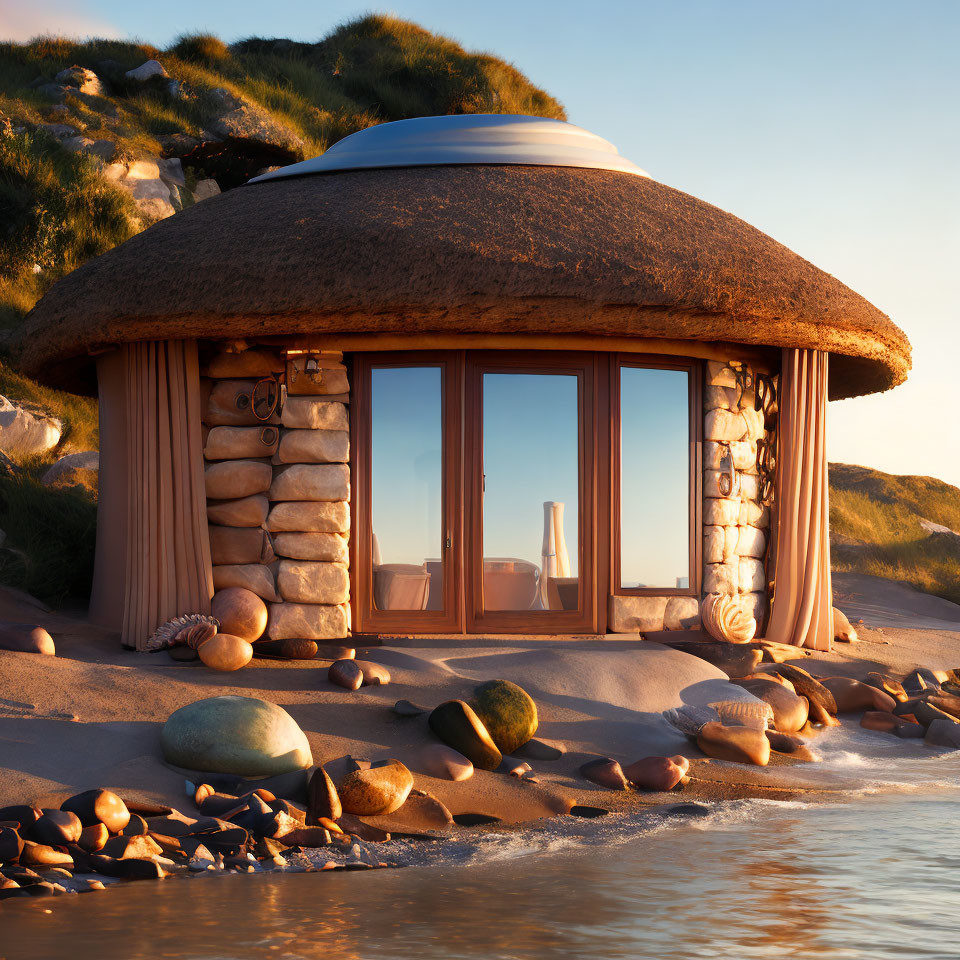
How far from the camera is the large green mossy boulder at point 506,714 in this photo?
5.44 meters

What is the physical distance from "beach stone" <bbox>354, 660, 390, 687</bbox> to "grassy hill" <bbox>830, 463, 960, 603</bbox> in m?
10.8

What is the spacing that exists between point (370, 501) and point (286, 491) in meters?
0.57

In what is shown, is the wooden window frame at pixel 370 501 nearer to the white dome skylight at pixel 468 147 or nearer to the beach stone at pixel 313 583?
the beach stone at pixel 313 583

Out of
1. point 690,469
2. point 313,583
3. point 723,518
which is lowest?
point 313,583

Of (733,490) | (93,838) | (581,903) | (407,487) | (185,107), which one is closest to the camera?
(581,903)

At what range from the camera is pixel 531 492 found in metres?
7.25

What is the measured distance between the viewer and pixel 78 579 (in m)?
9.34

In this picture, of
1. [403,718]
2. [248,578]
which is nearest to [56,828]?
[403,718]

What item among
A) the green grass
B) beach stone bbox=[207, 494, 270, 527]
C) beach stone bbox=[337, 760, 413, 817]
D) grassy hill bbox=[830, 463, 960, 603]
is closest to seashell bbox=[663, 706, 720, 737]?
beach stone bbox=[337, 760, 413, 817]

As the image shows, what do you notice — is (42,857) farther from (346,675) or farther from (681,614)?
(681,614)

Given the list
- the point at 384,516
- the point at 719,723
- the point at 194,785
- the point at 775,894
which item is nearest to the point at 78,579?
the point at 384,516

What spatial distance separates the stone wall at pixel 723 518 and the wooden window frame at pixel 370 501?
117cm

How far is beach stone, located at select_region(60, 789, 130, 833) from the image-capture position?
4.03 meters

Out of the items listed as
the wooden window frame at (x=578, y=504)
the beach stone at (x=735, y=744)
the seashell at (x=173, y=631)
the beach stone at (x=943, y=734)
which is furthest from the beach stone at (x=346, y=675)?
the beach stone at (x=943, y=734)
